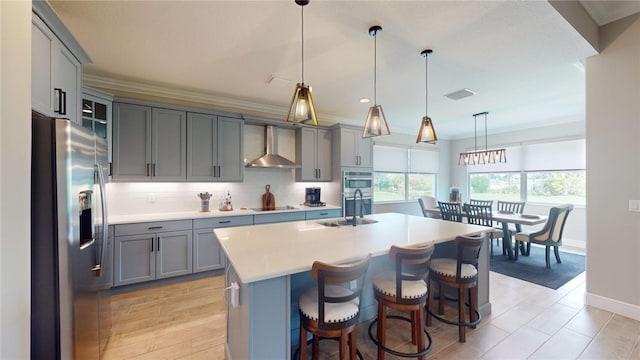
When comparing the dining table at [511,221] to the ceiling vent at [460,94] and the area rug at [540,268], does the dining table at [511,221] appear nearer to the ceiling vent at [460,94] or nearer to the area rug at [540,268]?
the area rug at [540,268]

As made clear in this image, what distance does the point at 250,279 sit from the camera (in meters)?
1.28

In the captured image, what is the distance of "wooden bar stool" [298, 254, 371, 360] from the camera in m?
1.45

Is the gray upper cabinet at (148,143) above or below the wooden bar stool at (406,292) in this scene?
above

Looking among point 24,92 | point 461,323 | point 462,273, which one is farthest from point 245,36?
point 461,323

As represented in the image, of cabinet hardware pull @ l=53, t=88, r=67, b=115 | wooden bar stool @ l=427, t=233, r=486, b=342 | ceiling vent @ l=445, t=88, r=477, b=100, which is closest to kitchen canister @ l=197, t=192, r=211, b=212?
cabinet hardware pull @ l=53, t=88, r=67, b=115

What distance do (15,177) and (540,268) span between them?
5.80 metres

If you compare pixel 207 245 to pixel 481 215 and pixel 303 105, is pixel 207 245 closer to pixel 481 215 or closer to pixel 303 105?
pixel 303 105

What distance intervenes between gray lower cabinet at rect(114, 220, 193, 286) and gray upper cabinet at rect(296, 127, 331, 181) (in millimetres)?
2144

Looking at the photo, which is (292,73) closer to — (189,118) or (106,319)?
(189,118)

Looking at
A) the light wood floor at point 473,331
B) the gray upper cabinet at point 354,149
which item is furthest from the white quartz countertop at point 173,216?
the gray upper cabinet at point 354,149

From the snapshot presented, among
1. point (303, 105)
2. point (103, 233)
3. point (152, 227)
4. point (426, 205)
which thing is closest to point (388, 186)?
point (426, 205)

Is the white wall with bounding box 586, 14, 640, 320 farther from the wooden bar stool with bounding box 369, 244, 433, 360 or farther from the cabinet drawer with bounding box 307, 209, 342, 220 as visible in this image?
the cabinet drawer with bounding box 307, 209, 342, 220

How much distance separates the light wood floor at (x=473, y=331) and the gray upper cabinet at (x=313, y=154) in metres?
2.52

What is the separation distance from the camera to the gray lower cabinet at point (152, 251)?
315 cm
